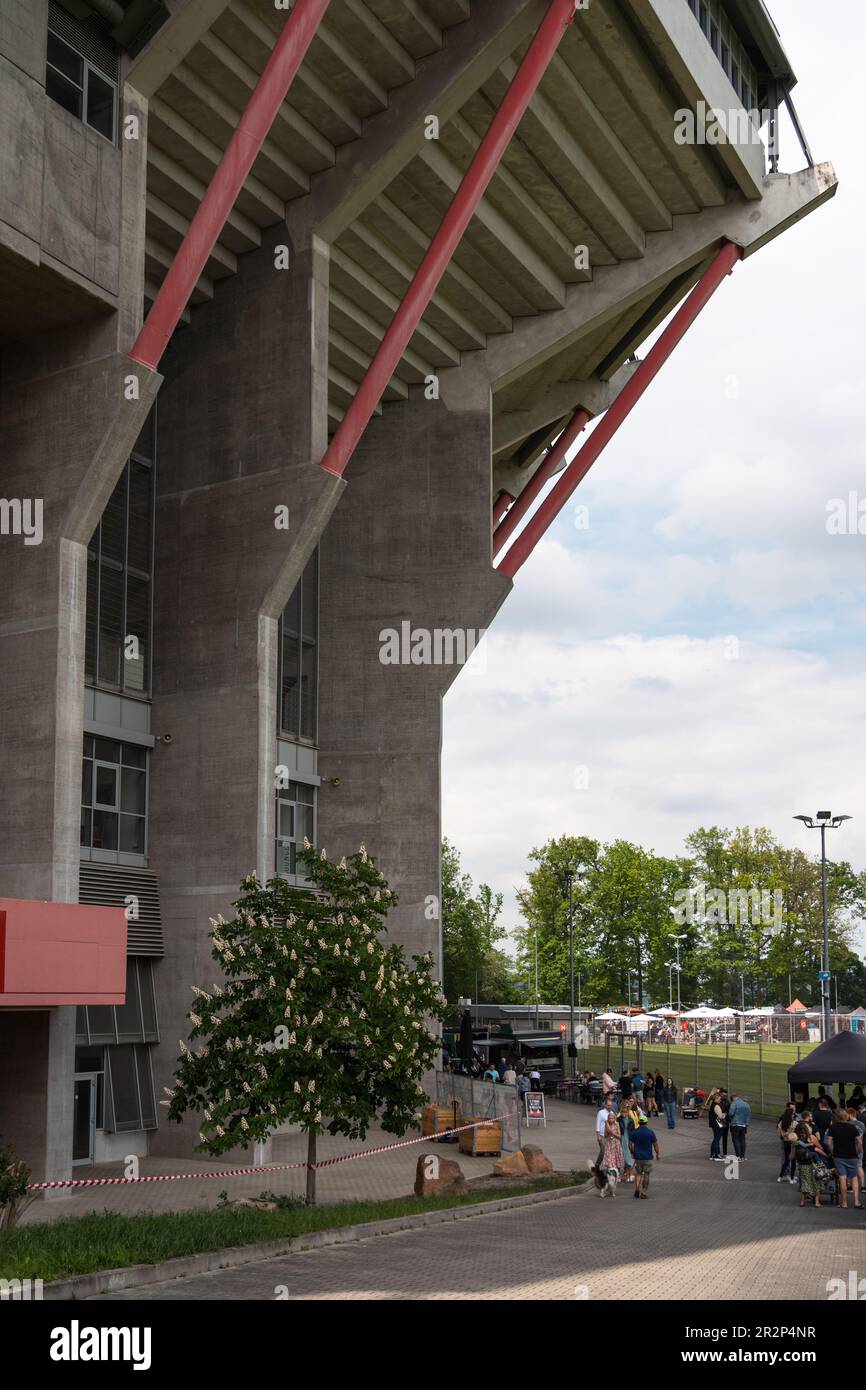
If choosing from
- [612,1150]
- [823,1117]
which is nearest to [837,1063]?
[823,1117]

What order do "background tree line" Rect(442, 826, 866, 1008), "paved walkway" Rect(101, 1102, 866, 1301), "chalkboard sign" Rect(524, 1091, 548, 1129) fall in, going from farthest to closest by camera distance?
"background tree line" Rect(442, 826, 866, 1008)
"chalkboard sign" Rect(524, 1091, 548, 1129)
"paved walkway" Rect(101, 1102, 866, 1301)

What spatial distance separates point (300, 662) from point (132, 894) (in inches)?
428

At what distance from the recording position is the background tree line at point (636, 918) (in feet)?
323

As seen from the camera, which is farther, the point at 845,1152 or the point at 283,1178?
the point at 283,1178

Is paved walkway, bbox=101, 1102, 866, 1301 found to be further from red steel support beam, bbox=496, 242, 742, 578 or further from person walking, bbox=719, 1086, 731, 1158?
red steel support beam, bbox=496, 242, 742, 578

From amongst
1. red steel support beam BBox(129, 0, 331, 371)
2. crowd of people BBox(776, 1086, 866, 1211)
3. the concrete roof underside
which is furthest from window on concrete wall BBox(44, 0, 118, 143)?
crowd of people BBox(776, 1086, 866, 1211)

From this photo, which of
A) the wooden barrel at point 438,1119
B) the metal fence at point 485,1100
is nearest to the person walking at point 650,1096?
the metal fence at point 485,1100

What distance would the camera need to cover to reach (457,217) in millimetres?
28953

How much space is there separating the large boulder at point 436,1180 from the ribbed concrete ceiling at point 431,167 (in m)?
20.0

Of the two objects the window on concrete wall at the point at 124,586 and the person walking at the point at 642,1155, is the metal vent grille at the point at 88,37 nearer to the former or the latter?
the window on concrete wall at the point at 124,586

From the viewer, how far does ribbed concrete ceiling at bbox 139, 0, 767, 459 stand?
28.1 metres

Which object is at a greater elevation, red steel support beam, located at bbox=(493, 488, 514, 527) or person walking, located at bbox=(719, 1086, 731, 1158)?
red steel support beam, located at bbox=(493, 488, 514, 527)

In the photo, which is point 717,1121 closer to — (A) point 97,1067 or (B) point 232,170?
(A) point 97,1067

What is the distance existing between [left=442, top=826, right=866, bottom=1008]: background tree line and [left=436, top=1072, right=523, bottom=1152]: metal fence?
54107mm
